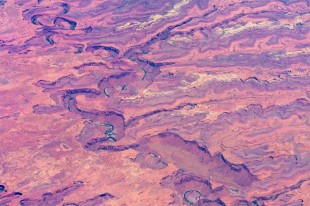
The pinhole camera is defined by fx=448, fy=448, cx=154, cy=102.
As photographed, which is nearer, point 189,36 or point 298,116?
point 298,116

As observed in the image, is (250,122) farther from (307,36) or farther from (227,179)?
(307,36)

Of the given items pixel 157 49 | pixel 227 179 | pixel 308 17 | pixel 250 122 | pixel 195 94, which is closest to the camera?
pixel 227 179

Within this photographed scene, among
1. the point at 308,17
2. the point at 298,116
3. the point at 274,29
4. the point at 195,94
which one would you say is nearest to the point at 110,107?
the point at 195,94

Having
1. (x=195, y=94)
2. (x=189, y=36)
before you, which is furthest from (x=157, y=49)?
(x=195, y=94)

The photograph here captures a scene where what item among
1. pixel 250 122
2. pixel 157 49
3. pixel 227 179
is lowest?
pixel 227 179

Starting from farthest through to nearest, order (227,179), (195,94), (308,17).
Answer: (308,17) < (195,94) < (227,179)

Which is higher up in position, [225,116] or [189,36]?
[189,36]
